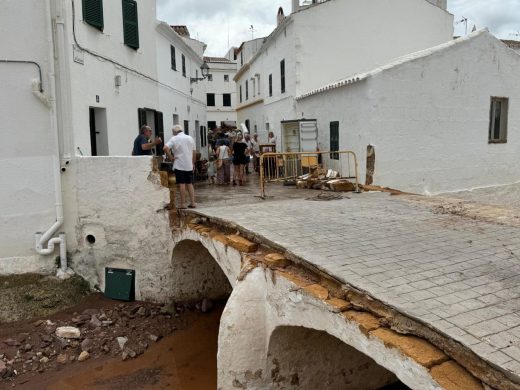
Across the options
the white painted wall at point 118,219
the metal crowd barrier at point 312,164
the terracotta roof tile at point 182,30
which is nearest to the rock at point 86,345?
the white painted wall at point 118,219

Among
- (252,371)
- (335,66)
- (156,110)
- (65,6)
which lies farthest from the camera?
(335,66)

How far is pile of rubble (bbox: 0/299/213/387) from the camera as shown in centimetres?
766

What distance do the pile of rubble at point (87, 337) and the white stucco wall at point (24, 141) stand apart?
1.52 m

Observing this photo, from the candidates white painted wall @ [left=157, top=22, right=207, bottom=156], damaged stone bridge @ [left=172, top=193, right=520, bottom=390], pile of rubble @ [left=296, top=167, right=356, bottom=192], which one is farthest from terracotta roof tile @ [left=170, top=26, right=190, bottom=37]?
damaged stone bridge @ [left=172, top=193, right=520, bottom=390]

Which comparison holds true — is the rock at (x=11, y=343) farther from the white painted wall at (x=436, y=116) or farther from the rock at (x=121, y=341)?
the white painted wall at (x=436, y=116)

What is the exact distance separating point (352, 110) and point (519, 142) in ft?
19.6

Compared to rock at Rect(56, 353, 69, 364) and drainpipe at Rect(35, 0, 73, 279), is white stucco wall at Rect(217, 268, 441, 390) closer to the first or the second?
rock at Rect(56, 353, 69, 364)

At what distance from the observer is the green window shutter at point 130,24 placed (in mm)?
11508

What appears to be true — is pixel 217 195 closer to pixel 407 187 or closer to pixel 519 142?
pixel 407 187

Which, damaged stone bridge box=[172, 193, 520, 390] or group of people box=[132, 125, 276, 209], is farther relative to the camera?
group of people box=[132, 125, 276, 209]

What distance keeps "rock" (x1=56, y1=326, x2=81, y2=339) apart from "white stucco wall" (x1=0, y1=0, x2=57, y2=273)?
1.53m

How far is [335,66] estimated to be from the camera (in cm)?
1680

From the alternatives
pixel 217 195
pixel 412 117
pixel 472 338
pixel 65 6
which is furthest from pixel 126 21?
pixel 472 338

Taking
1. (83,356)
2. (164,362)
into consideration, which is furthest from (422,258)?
(83,356)
